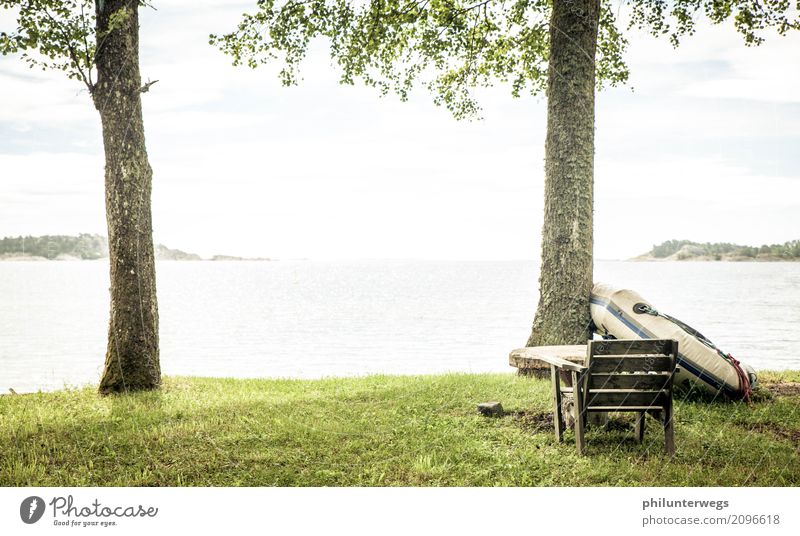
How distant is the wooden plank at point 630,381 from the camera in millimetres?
4137

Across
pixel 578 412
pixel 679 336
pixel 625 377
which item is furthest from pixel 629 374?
pixel 679 336

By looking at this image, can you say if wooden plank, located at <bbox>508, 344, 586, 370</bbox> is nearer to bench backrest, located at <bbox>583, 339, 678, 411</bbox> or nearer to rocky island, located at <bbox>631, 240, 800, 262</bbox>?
bench backrest, located at <bbox>583, 339, 678, 411</bbox>

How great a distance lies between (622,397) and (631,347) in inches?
13.9

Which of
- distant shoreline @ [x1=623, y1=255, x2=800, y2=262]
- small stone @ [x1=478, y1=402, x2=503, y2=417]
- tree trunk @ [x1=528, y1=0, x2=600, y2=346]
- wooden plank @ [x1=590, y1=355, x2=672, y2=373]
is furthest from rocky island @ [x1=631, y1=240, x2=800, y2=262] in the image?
small stone @ [x1=478, y1=402, x2=503, y2=417]

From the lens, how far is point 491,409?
5.12 m

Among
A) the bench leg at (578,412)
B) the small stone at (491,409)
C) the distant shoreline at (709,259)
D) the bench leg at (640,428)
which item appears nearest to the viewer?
the bench leg at (578,412)

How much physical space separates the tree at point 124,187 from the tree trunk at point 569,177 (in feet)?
12.4

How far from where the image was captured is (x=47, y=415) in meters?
4.93

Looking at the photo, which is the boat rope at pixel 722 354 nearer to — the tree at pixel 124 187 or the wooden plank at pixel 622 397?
the wooden plank at pixel 622 397

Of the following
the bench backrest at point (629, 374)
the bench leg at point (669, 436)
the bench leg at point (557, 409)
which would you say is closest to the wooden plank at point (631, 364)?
the bench backrest at point (629, 374)

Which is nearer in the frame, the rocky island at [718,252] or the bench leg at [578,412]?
the bench leg at [578,412]

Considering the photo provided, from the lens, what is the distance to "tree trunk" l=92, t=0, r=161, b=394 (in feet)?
18.3

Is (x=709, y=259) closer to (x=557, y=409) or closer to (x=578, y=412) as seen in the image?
(x=557, y=409)
